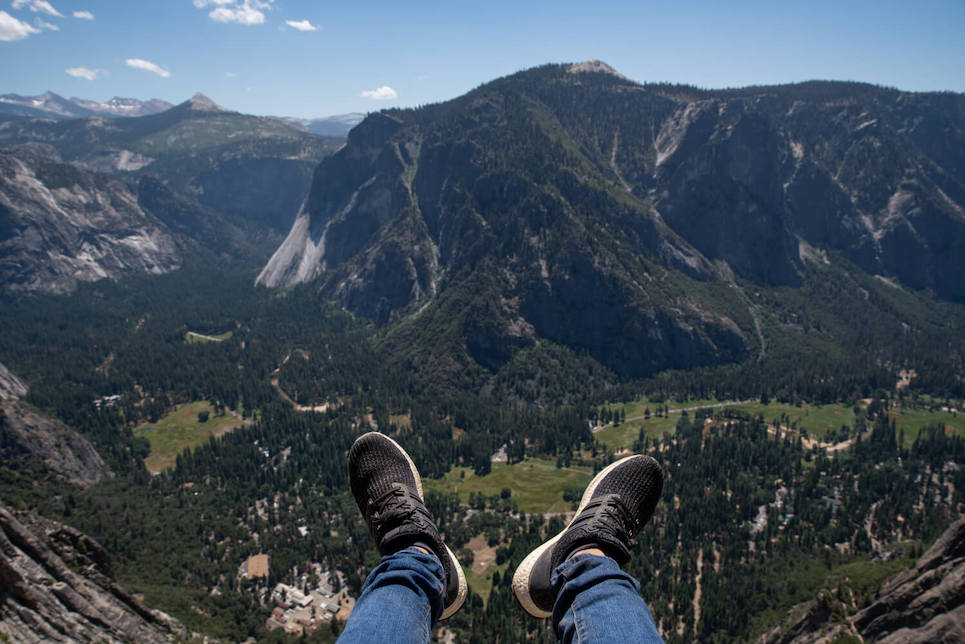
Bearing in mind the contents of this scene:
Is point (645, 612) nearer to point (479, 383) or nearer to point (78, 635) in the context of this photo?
point (78, 635)

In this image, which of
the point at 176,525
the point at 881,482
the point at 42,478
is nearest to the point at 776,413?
the point at 881,482

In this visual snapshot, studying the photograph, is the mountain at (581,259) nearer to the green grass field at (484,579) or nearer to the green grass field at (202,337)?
the green grass field at (202,337)

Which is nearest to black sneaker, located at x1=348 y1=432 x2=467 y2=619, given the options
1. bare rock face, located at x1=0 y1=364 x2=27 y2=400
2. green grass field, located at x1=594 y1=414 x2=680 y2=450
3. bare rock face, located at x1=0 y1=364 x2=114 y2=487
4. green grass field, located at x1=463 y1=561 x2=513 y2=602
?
green grass field, located at x1=463 y1=561 x2=513 y2=602

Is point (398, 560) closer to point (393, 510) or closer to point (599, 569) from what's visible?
point (393, 510)

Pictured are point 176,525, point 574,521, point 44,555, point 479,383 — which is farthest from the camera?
point 479,383

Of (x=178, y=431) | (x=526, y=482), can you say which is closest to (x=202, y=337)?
(x=178, y=431)

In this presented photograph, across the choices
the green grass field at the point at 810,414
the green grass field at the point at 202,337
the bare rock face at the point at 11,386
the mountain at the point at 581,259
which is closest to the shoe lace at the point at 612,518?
the green grass field at the point at 810,414

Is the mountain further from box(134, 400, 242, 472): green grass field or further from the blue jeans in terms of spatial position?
the blue jeans
